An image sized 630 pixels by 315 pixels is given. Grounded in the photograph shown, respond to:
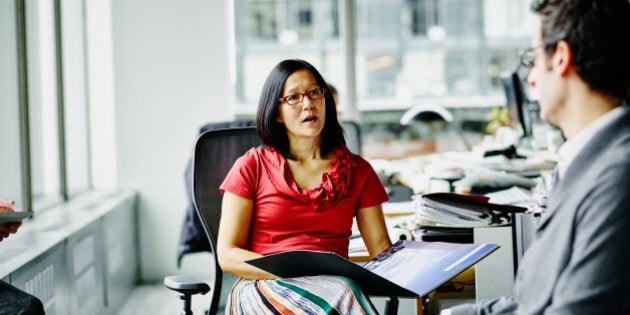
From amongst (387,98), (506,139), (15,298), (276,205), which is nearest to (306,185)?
(276,205)

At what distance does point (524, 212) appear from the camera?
2414 millimetres

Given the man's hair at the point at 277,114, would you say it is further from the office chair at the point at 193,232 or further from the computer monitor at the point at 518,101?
the computer monitor at the point at 518,101

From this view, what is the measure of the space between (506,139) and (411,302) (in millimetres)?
2659

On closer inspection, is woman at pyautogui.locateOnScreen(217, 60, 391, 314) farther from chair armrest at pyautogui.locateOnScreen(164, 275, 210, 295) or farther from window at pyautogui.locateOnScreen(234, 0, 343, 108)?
window at pyautogui.locateOnScreen(234, 0, 343, 108)

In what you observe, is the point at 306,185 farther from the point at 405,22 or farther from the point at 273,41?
the point at 405,22

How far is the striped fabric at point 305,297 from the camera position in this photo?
1.87 metres

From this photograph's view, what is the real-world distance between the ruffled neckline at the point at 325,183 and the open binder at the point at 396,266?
34 centimetres

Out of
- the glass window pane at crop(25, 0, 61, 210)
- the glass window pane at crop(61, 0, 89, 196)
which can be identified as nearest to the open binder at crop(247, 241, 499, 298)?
the glass window pane at crop(25, 0, 61, 210)

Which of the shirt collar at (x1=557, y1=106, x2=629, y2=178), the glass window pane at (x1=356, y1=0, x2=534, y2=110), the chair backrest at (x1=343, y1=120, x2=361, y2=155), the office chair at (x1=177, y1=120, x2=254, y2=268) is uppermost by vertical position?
the glass window pane at (x1=356, y1=0, x2=534, y2=110)

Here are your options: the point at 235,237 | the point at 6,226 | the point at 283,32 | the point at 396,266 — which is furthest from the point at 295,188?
the point at 283,32

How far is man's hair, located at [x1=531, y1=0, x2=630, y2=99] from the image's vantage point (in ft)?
4.04

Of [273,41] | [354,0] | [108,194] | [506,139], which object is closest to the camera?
Answer: [108,194]

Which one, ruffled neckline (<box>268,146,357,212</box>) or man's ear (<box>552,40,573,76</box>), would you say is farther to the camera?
ruffled neckline (<box>268,146,357,212</box>)

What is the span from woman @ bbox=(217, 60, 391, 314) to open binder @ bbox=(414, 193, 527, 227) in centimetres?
16
